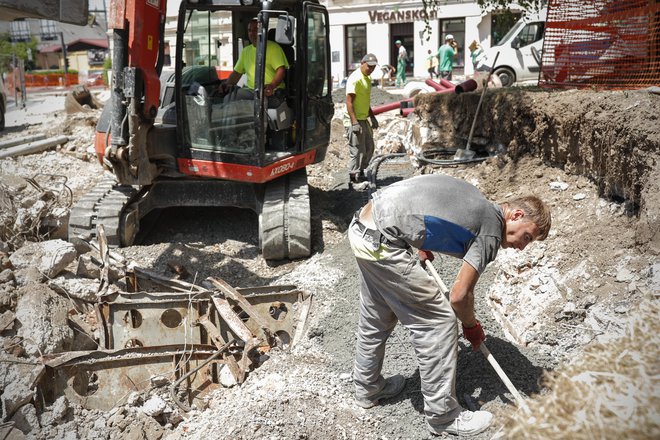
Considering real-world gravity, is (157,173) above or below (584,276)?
above

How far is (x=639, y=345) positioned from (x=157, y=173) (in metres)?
5.67

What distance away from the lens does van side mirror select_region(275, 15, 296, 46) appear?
589cm

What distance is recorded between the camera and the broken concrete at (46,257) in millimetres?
5609

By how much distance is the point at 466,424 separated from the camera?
3.36 meters

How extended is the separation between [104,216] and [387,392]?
14.1 feet

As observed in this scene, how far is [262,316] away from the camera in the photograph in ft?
17.0

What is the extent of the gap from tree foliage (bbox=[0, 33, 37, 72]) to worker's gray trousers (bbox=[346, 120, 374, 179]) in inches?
747

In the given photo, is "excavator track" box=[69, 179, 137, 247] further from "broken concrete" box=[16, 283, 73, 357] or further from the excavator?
"broken concrete" box=[16, 283, 73, 357]

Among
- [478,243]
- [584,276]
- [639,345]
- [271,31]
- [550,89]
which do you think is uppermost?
[271,31]

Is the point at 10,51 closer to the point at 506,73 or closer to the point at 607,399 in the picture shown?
the point at 506,73

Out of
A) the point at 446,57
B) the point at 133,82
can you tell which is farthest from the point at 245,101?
the point at 446,57

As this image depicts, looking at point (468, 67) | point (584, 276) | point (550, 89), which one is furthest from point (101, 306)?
point (468, 67)

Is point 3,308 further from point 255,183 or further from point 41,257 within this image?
point 255,183

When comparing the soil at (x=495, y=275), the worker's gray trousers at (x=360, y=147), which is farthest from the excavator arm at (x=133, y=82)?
the worker's gray trousers at (x=360, y=147)
